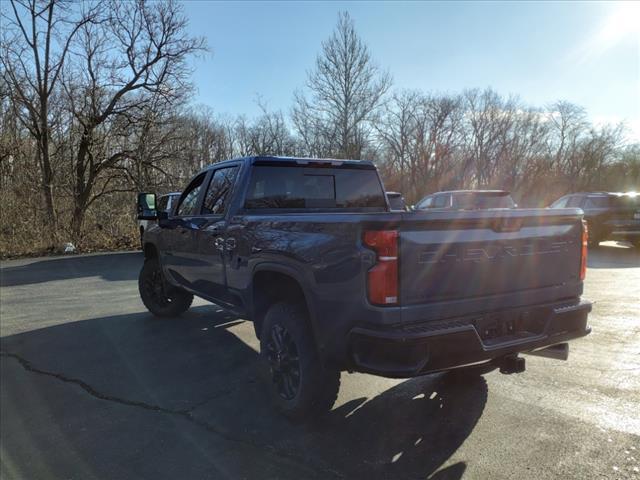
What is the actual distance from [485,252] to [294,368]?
5.23ft

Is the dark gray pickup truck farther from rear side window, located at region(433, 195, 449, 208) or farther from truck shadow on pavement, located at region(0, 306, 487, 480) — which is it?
rear side window, located at region(433, 195, 449, 208)

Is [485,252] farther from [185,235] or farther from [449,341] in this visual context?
[185,235]

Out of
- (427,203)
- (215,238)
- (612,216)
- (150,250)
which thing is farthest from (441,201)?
(215,238)

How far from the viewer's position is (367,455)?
3.00 meters

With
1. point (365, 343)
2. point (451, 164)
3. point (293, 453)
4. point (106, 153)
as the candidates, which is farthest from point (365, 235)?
point (451, 164)

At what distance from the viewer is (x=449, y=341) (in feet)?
8.97

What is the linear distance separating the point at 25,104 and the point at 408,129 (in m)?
39.0

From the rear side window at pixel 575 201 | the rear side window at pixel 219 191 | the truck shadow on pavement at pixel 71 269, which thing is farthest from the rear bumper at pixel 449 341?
the rear side window at pixel 575 201

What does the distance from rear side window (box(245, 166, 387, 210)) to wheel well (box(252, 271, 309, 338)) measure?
867 millimetres

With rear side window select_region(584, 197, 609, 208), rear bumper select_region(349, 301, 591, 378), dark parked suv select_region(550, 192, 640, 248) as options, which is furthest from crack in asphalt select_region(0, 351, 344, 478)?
rear side window select_region(584, 197, 609, 208)

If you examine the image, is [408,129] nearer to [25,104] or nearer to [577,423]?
[25,104]

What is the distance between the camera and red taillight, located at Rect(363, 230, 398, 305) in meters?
2.68

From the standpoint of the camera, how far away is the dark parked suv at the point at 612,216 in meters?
14.1

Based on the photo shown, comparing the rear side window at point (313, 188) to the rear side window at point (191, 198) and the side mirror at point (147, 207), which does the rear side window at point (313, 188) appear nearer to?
the rear side window at point (191, 198)
